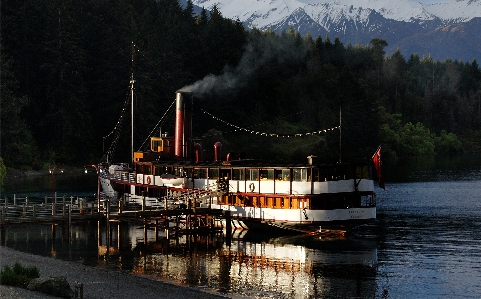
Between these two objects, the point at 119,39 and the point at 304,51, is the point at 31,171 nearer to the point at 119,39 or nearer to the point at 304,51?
the point at 119,39

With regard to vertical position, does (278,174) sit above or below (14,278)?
above

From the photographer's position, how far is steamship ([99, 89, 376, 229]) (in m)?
66.1

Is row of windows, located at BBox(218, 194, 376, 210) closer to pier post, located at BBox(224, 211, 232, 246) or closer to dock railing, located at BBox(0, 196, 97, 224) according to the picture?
pier post, located at BBox(224, 211, 232, 246)

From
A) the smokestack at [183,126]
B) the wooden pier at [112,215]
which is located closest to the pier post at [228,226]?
the wooden pier at [112,215]

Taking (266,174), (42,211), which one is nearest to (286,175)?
(266,174)

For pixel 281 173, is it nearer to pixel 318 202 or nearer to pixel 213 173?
pixel 318 202

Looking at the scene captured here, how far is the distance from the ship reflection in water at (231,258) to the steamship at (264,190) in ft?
7.06

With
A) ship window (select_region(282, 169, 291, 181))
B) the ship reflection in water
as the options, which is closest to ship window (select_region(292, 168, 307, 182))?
ship window (select_region(282, 169, 291, 181))

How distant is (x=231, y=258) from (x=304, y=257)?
557cm

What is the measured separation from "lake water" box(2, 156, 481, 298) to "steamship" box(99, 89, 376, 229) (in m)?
2.21

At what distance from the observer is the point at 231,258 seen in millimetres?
60562

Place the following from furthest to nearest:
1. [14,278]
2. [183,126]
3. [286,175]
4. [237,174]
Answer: [183,126]
[237,174]
[286,175]
[14,278]

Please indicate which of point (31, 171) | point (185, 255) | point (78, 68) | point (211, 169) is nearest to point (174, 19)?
point (78, 68)

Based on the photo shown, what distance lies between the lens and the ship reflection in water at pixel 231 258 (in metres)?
51.0
